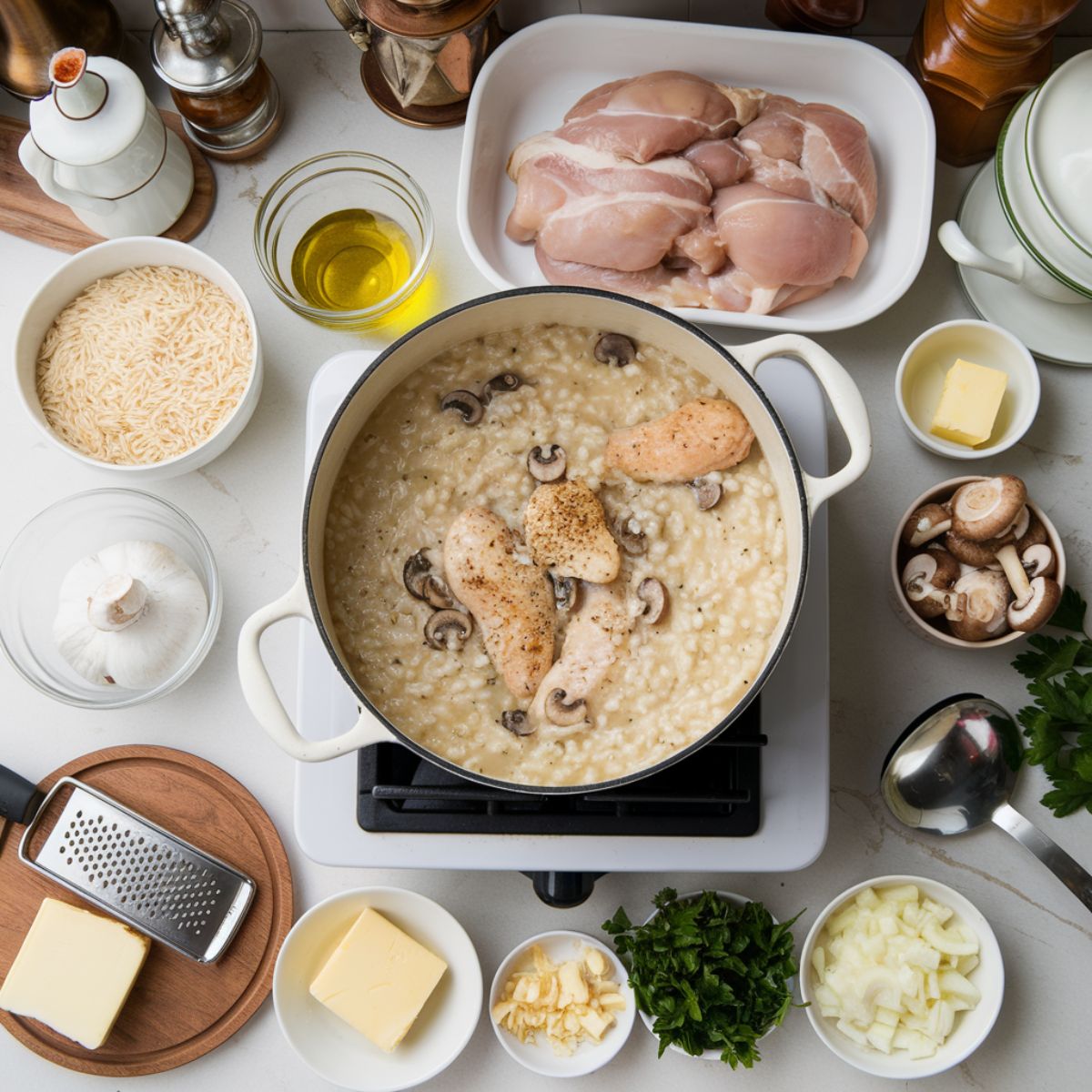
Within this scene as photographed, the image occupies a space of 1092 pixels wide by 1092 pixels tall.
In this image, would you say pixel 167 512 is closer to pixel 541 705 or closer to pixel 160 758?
pixel 160 758

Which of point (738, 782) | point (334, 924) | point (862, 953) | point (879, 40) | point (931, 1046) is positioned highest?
point (879, 40)

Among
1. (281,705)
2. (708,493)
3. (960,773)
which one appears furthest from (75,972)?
(960,773)

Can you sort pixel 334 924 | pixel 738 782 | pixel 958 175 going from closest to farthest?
pixel 738 782, pixel 334 924, pixel 958 175

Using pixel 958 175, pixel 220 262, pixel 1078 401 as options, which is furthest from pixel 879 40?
pixel 220 262

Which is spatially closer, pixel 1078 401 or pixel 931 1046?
pixel 931 1046

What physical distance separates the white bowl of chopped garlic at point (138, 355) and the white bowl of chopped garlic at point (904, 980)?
3.87 feet

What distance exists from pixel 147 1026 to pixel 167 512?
2.57 feet

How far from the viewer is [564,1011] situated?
1.63 meters

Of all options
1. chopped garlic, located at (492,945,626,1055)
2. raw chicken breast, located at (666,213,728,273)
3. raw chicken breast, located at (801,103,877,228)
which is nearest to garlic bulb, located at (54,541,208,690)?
chopped garlic, located at (492,945,626,1055)

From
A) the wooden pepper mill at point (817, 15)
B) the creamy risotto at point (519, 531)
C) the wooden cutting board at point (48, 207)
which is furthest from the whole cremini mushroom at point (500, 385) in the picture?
the wooden pepper mill at point (817, 15)

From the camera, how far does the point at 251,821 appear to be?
A: 1.71m

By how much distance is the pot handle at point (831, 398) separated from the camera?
1.28 m

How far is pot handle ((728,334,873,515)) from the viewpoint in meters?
1.28

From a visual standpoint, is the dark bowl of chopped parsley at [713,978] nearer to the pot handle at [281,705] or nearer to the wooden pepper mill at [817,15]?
the pot handle at [281,705]
